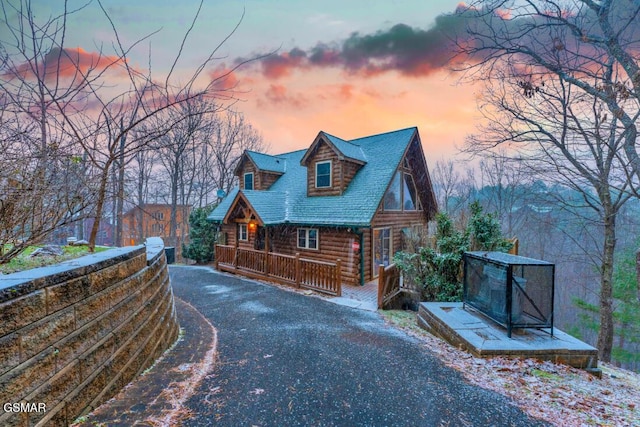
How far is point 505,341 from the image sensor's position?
4.47 m

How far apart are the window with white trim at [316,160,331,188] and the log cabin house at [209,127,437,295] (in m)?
0.05

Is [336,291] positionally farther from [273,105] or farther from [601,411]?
[273,105]

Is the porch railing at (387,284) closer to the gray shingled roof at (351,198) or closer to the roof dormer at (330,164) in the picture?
the gray shingled roof at (351,198)

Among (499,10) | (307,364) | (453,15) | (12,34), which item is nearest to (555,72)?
(499,10)

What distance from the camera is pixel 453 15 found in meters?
6.16

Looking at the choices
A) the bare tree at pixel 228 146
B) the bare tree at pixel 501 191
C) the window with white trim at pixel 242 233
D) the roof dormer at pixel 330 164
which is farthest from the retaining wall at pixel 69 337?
the bare tree at pixel 501 191

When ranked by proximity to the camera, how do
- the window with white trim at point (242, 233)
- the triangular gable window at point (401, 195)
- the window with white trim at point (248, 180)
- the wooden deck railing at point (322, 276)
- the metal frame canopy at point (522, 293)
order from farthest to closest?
1. the window with white trim at point (248, 180)
2. the window with white trim at point (242, 233)
3. the triangular gable window at point (401, 195)
4. the wooden deck railing at point (322, 276)
5. the metal frame canopy at point (522, 293)

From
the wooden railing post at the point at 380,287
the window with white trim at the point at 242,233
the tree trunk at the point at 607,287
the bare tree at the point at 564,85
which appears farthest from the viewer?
the window with white trim at the point at 242,233

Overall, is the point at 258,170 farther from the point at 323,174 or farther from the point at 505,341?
the point at 505,341

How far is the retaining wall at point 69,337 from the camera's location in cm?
175

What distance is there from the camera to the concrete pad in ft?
13.9

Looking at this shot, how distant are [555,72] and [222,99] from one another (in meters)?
7.40

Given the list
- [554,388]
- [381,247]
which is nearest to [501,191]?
[381,247]

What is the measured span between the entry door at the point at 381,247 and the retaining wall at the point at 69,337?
885 cm
